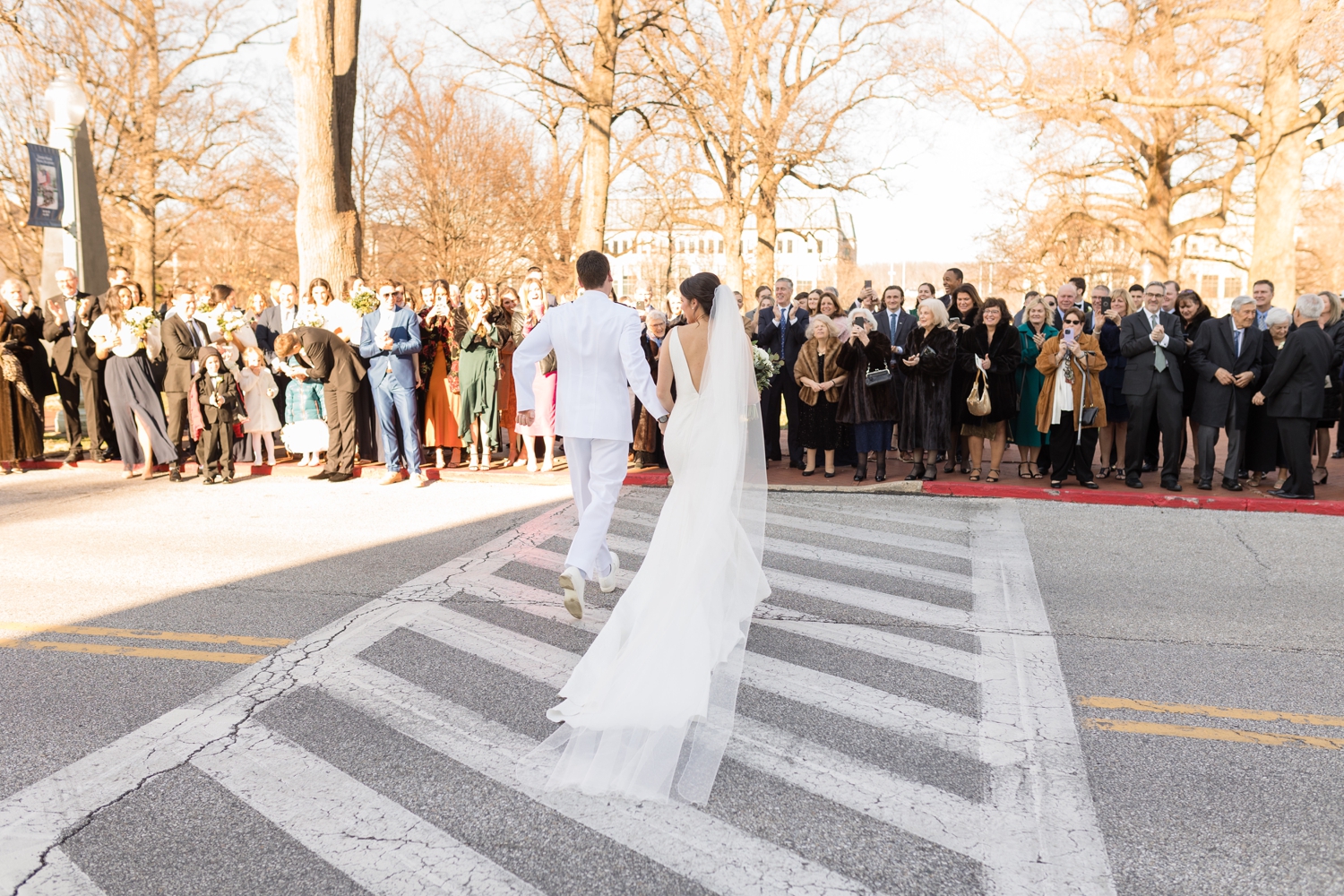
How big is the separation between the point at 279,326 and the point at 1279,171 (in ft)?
61.3

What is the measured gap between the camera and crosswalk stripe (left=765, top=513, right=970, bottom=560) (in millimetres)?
8312

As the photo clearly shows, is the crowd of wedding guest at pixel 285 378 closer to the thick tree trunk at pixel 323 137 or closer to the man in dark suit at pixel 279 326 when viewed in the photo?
the man in dark suit at pixel 279 326

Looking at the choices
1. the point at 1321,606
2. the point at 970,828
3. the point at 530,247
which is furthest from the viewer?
the point at 530,247

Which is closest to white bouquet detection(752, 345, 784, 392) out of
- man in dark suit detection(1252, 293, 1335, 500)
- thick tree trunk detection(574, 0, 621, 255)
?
man in dark suit detection(1252, 293, 1335, 500)

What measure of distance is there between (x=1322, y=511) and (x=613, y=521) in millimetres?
7449

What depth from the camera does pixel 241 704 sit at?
479cm

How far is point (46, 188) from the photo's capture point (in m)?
14.7

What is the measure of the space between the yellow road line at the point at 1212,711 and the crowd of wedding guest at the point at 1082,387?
20.7 feet

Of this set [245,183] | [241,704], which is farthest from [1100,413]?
[245,183]

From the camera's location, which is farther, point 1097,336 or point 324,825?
point 1097,336

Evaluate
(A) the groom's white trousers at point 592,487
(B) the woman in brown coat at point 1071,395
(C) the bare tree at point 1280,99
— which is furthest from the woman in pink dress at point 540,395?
(C) the bare tree at point 1280,99

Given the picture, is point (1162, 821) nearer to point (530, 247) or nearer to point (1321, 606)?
point (1321, 606)

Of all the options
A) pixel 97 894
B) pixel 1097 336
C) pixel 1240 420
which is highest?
pixel 1097 336

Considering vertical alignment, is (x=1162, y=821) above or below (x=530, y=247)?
below
